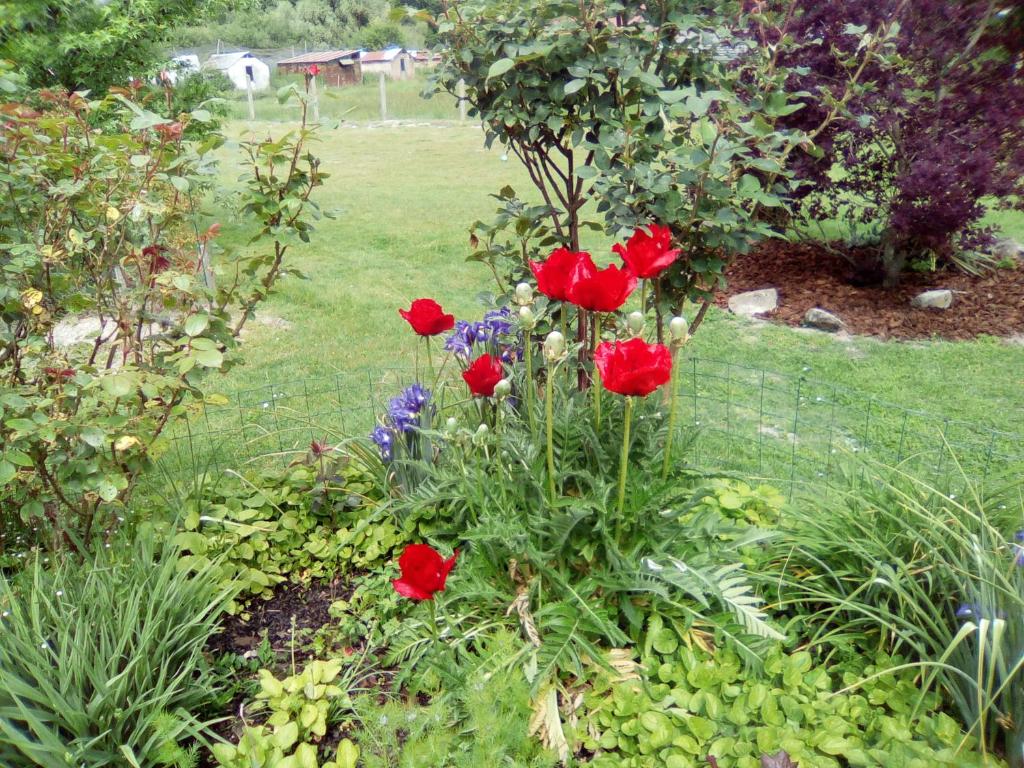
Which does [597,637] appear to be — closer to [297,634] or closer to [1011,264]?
[297,634]

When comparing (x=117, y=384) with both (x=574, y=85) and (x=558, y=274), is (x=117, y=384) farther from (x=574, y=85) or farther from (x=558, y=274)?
(x=574, y=85)

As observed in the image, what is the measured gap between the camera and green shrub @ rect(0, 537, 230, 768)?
151cm

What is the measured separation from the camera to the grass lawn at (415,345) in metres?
3.76

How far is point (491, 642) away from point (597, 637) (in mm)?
284

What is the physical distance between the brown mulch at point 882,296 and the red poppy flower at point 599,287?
11.8 feet

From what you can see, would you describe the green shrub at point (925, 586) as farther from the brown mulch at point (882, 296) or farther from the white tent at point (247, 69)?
the white tent at point (247, 69)

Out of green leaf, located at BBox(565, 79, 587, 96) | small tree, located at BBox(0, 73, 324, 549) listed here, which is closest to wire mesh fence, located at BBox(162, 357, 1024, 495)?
small tree, located at BBox(0, 73, 324, 549)

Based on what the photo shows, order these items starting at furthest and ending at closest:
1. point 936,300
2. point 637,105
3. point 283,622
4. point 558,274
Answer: point 936,300, point 637,105, point 283,622, point 558,274

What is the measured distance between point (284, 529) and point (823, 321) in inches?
150

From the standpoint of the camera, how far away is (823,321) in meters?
4.86

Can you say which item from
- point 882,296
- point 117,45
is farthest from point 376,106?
point 882,296

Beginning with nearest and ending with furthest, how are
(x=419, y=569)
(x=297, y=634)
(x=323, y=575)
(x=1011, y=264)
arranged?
(x=419, y=569) < (x=297, y=634) < (x=323, y=575) < (x=1011, y=264)

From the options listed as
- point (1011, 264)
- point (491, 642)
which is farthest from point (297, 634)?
point (1011, 264)

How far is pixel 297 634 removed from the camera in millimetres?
2064
